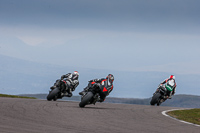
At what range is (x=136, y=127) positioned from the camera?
12164 millimetres

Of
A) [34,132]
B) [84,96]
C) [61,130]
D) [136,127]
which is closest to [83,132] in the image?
[61,130]

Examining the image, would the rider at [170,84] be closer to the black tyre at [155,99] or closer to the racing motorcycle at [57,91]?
the black tyre at [155,99]

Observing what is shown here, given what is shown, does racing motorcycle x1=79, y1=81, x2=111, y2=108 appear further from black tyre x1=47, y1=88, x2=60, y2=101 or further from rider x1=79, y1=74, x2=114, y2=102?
black tyre x1=47, y1=88, x2=60, y2=101

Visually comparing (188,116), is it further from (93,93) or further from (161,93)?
(161,93)

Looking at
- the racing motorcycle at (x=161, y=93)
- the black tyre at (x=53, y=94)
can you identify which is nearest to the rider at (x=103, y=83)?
the black tyre at (x=53, y=94)

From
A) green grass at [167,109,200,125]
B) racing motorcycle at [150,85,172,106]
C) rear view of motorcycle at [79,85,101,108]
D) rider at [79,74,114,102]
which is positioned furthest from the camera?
racing motorcycle at [150,85,172,106]

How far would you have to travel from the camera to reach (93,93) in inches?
808

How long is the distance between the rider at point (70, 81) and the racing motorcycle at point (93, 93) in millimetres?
6153

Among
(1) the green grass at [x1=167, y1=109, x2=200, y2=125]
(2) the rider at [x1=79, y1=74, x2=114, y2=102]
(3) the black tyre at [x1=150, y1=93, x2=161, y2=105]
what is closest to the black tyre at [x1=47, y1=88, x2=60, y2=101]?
(2) the rider at [x1=79, y1=74, x2=114, y2=102]

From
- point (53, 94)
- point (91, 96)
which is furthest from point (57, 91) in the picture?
point (91, 96)

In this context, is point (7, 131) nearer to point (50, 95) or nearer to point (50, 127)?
point (50, 127)

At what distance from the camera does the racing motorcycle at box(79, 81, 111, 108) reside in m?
20.0

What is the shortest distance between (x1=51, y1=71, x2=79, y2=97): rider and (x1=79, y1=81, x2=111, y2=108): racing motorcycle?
6.15 metres

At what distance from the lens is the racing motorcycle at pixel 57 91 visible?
25844 millimetres
